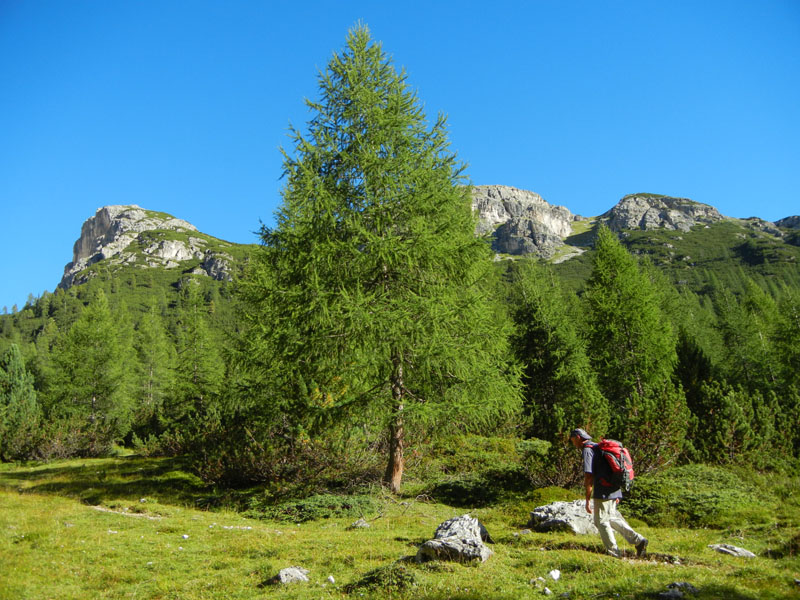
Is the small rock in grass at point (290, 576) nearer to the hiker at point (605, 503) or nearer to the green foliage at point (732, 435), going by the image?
the hiker at point (605, 503)

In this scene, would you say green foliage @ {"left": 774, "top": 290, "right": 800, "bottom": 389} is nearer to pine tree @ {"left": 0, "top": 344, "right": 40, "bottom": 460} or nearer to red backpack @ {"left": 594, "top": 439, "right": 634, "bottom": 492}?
red backpack @ {"left": 594, "top": 439, "right": 634, "bottom": 492}

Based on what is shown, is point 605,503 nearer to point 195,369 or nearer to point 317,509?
point 317,509

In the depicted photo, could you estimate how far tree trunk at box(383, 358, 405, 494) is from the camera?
440 inches

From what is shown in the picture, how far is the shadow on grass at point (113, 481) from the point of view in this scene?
41.6ft

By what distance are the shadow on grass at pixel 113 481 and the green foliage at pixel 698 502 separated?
35.2 ft

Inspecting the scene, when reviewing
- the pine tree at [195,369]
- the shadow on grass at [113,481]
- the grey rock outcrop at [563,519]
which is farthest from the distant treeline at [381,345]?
the pine tree at [195,369]

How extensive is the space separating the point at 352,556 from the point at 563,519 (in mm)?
3885

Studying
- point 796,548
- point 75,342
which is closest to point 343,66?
point 796,548

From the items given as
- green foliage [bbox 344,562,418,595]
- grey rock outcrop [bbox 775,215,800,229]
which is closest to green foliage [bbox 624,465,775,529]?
green foliage [bbox 344,562,418,595]

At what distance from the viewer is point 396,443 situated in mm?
11523

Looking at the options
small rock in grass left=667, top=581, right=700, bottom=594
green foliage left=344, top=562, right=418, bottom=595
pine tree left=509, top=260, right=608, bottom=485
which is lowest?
green foliage left=344, top=562, right=418, bottom=595

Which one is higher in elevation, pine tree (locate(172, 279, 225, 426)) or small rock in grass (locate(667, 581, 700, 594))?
pine tree (locate(172, 279, 225, 426))

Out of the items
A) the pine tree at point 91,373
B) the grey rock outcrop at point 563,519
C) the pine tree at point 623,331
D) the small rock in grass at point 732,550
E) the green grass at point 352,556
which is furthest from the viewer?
the pine tree at point 91,373

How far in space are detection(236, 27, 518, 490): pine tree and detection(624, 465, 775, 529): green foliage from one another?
3.34 metres
